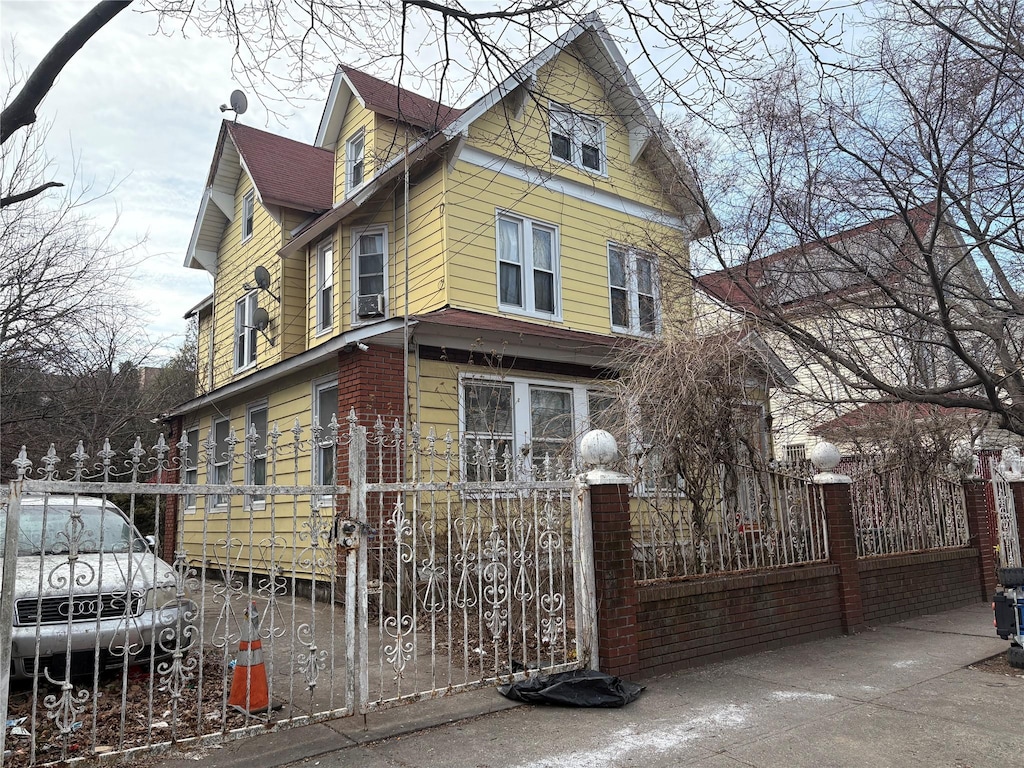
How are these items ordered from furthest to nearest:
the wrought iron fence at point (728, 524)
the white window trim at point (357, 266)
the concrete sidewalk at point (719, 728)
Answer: the white window trim at point (357, 266), the wrought iron fence at point (728, 524), the concrete sidewalk at point (719, 728)


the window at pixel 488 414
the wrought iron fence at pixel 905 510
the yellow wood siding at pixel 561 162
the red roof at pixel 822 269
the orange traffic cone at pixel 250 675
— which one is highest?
the yellow wood siding at pixel 561 162

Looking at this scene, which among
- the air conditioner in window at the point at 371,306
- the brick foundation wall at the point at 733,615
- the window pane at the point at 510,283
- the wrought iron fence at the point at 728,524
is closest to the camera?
the brick foundation wall at the point at 733,615

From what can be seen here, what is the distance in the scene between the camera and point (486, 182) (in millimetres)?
12086

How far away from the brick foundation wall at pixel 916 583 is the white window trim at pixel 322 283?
9.41 metres

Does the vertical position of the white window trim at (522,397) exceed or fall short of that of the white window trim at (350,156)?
it falls short

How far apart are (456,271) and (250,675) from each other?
758cm

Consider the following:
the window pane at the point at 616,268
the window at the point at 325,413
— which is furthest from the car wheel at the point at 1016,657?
the window pane at the point at 616,268

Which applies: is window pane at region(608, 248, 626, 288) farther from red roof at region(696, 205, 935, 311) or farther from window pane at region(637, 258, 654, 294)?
red roof at region(696, 205, 935, 311)

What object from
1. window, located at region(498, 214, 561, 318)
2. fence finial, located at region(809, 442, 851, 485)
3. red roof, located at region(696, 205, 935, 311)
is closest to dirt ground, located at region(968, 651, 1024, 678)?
fence finial, located at region(809, 442, 851, 485)

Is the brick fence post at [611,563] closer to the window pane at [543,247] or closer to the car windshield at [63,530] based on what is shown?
the car windshield at [63,530]

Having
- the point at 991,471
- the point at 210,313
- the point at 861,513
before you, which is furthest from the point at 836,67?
the point at 210,313

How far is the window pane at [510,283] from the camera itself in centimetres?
1199

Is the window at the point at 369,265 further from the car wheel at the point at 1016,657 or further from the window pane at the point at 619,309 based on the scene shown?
the car wheel at the point at 1016,657

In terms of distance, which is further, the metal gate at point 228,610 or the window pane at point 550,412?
the window pane at point 550,412
